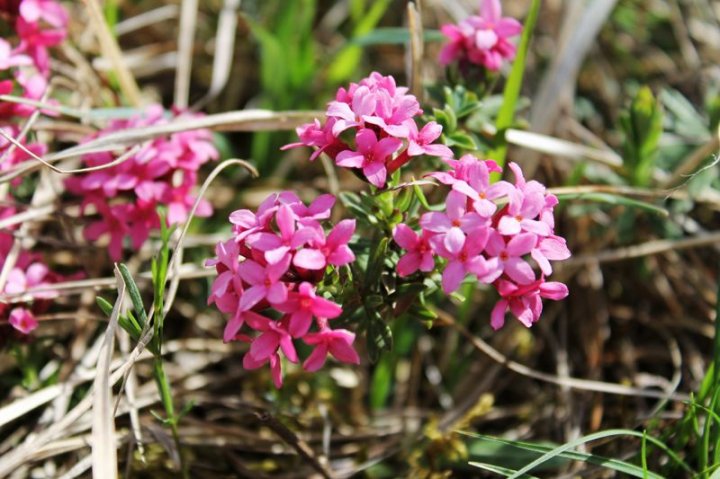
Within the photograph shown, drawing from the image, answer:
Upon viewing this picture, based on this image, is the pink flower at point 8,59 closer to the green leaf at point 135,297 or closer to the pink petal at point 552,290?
the green leaf at point 135,297

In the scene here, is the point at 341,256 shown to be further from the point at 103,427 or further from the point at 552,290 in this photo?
the point at 103,427

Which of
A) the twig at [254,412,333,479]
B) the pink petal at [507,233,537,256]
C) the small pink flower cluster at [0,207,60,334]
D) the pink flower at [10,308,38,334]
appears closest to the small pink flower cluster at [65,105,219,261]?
the small pink flower cluster at [0,207,60,334]

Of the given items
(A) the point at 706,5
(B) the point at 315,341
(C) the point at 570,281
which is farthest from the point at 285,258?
(A) the point at 706,5

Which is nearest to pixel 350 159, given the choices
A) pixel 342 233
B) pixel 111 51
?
pixel 342 233

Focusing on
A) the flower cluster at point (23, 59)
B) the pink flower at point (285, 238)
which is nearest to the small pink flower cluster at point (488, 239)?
the pink flower at point (285, 238)

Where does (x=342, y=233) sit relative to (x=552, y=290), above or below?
above

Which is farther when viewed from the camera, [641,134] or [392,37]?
[392,37]

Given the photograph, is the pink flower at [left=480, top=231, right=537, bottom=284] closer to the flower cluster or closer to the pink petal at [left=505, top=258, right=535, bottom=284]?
the pink petal at [left=505, top=258, right=535, bottom=284]
